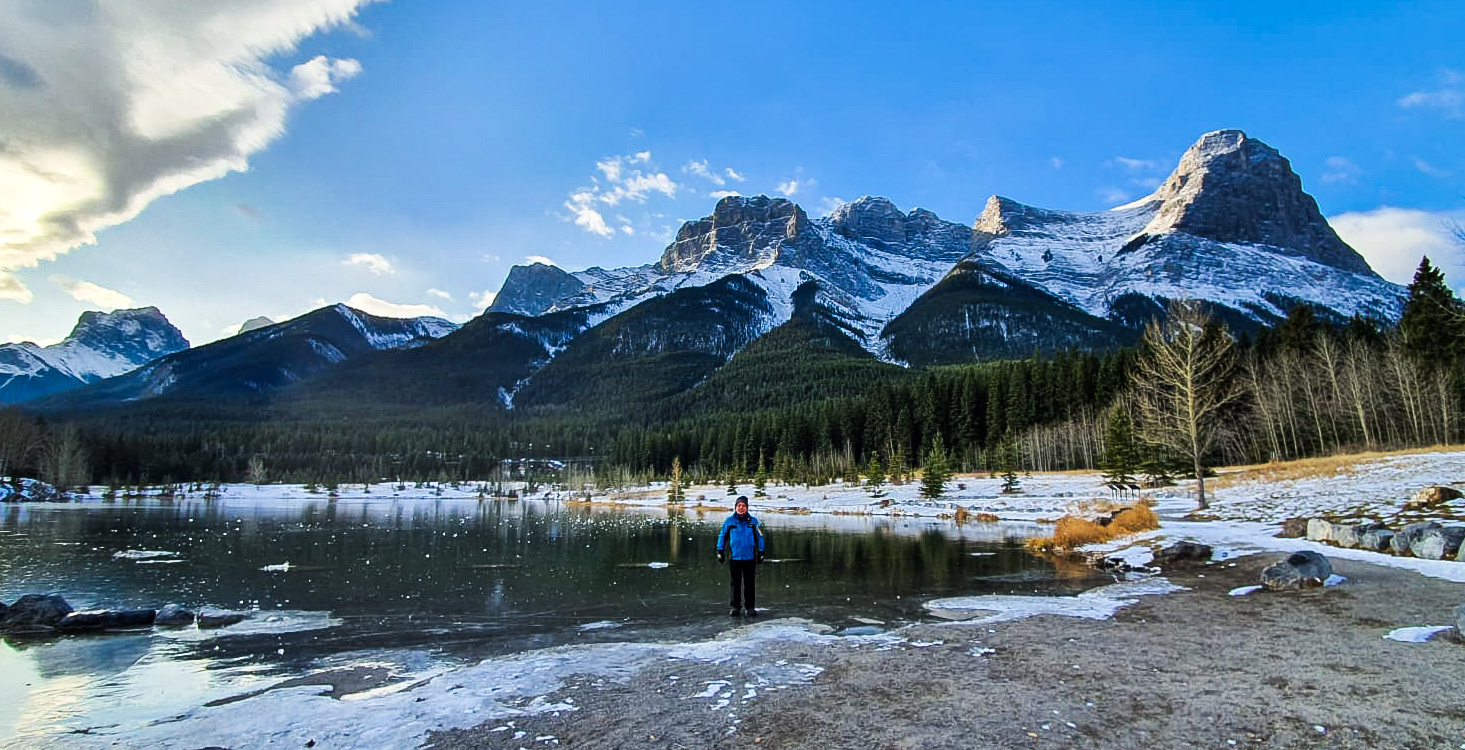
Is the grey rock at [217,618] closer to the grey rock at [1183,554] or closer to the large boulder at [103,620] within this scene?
the large boulder at [103,620]

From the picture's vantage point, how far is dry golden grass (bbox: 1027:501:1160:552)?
29156mm

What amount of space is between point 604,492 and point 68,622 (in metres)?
136

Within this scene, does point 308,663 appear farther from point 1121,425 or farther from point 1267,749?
point 1121,425

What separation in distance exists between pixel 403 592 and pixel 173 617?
5.96 meters

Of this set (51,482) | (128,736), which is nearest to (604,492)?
(51,482)

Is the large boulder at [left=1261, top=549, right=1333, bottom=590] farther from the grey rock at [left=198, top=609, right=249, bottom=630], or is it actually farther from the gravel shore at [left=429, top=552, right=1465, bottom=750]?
the grey rock at [left=198, top=609, right=249, bottom=630]

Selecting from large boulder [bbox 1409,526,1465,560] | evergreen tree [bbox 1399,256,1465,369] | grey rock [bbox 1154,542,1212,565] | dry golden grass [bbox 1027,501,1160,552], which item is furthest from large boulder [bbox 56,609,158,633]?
evergreen tree [bbox 1399,256,1465,369]

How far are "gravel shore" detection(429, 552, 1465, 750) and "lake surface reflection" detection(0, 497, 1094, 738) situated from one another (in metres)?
3.74

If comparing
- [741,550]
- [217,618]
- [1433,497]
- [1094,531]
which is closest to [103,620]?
[217,618]

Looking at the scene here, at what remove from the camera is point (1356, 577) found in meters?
15.7

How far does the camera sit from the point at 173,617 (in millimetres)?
16203

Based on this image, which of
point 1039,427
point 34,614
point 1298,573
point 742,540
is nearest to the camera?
point 742,540

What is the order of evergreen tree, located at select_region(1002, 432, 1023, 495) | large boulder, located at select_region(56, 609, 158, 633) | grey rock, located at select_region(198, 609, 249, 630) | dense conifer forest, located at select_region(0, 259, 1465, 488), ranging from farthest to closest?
1. evergreen tree, located at select_region(1002, 432, 1023, 495)
2. dense conifer forest, located at select_region(0, 259, 1465, 488)
3. grey rock, located at select_region(198, 609, 249, 630)
4. large boulder, located at select_region(56, 609, 158, 633)

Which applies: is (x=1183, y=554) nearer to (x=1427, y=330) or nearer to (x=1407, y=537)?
(x=1407, y=537)
